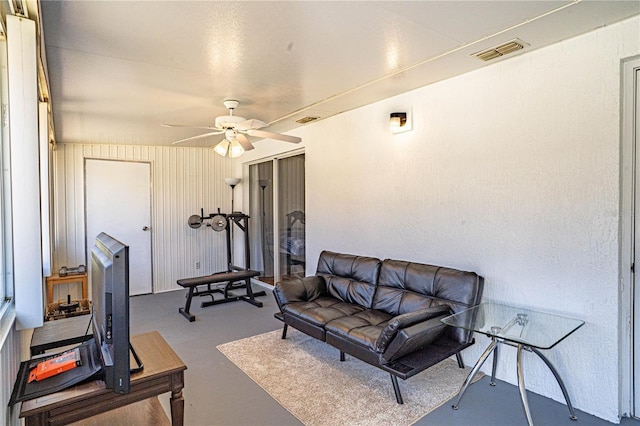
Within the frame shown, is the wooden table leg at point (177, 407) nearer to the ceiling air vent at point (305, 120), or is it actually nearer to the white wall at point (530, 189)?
the white wall at point (530, 189)

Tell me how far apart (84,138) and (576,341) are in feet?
20.1

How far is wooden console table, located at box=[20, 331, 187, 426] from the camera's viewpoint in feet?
4.32

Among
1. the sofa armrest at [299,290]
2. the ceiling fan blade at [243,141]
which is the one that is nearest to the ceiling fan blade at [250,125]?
the ceiling fan blade at [243,141]

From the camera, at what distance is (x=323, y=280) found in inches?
151

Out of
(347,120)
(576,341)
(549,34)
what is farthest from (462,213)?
(347,120)

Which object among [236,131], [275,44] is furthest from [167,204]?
[275,44]

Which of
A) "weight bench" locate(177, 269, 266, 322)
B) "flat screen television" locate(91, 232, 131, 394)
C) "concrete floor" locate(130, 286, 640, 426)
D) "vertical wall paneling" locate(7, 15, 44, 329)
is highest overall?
"vertical wall paneling" locate(7, 15, 44, 329)

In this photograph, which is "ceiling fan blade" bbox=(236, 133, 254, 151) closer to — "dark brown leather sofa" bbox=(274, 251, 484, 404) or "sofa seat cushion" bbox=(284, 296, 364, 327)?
"dark brown leather sofa" bbox=(274, 251, 484, 404)

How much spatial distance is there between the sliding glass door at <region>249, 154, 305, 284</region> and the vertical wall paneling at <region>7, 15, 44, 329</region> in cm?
360

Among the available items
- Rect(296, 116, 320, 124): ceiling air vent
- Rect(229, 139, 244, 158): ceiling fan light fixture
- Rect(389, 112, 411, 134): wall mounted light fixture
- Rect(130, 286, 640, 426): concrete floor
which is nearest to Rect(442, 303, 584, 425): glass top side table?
Rect(130, 286, 640, 426): concrete floor

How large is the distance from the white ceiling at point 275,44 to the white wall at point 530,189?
20 centimetres

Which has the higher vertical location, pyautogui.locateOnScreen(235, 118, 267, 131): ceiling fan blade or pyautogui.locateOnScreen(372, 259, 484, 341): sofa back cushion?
pyautogui.locateOnScreen(235, 118, 267, 131): ceiling fan blade

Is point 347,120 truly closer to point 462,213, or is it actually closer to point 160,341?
point 462,213

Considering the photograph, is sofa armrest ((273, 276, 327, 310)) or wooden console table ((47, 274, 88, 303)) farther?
wooden console table ((47, 274, 88, 303))
